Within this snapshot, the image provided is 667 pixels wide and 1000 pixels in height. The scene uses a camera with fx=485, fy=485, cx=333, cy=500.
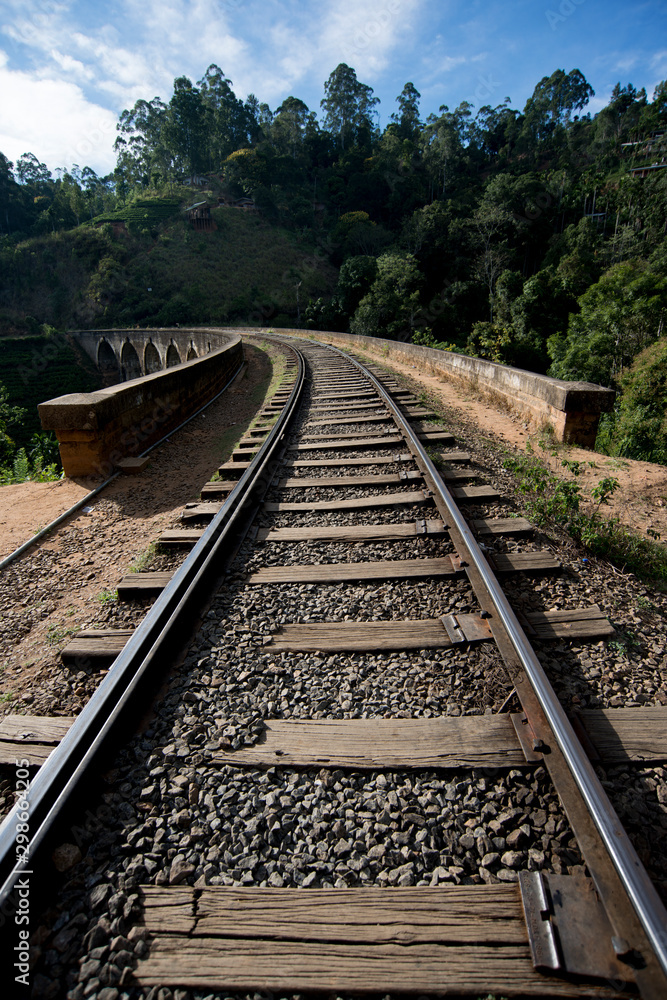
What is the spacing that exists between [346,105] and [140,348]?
77485 millimetres

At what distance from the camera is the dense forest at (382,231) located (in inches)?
1040

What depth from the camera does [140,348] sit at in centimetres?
3319

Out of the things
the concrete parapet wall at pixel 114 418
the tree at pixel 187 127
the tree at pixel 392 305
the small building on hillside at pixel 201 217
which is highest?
the tree at pixel 187 127

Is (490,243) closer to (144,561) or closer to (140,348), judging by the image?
(140,348)

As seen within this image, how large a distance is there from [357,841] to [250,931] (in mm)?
380

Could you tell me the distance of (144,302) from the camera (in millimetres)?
50656

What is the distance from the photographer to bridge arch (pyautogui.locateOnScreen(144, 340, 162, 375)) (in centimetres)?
3058

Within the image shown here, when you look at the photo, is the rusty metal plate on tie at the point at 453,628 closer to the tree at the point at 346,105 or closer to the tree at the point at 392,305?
the tree at the point at 392,305

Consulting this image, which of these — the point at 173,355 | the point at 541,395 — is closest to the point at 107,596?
the point at 541,395

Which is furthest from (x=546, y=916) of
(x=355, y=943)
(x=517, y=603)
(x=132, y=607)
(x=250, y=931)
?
(x=132, y=607)

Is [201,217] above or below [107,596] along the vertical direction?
above

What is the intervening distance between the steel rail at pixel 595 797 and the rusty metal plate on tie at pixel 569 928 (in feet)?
0.34

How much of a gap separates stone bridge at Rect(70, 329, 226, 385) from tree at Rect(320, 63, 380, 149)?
216 feet

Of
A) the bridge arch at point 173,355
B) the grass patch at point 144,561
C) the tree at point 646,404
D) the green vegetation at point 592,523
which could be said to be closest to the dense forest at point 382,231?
the tree at point 646,404
